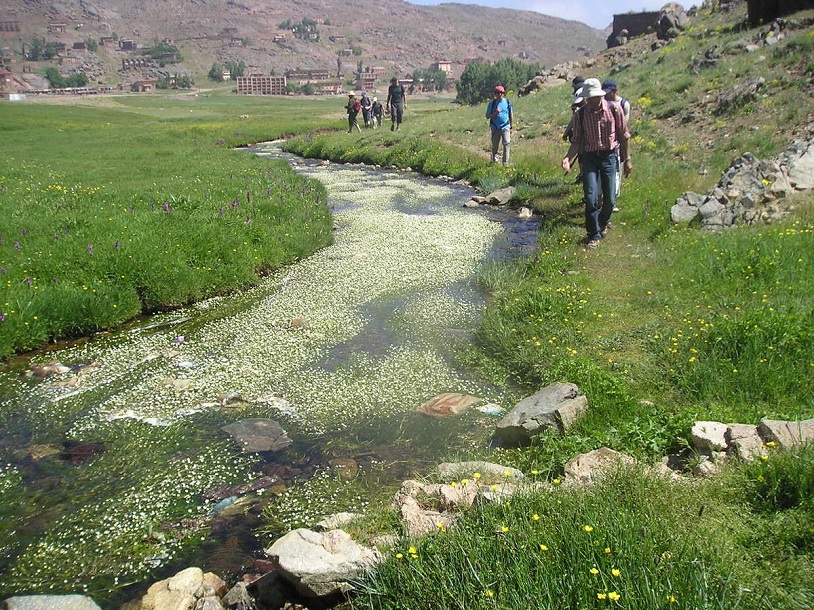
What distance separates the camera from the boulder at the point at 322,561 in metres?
4.81

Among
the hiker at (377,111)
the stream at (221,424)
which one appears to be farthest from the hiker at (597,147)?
the hiker at (377,111)

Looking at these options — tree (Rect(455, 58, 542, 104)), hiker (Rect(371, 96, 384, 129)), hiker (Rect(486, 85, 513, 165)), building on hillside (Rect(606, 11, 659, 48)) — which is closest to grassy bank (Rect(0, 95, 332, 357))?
hiker (Rect(486, 85, 513, 165))

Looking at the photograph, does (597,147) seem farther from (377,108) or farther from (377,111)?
(377,111)

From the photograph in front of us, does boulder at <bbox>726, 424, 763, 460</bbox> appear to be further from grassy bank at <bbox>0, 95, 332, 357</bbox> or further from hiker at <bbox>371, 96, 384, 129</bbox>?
hiker at <bbox>371, 96, 384, 129</bbox>

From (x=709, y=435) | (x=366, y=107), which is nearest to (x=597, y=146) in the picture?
(x=709, y=435)

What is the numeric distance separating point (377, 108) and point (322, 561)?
169 ft

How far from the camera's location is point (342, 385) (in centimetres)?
925

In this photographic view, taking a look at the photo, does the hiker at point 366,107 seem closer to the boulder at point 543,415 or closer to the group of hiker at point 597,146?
the group of hiker at point 597,146

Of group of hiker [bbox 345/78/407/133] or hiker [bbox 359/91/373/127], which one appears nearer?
group of hiker [bbox 345/78/407/133]

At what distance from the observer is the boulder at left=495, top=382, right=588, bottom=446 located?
23.4ft

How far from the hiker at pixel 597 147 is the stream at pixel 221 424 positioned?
3.41 m

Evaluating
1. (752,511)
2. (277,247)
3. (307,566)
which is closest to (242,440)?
(307,566)

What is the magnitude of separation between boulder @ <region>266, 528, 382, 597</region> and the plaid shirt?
11.3m

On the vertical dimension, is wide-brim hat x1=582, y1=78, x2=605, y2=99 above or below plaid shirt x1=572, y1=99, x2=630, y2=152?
above
